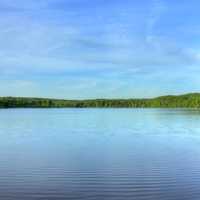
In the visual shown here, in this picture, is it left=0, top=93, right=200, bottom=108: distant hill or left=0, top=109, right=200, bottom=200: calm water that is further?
left=0, top=93, right=200, bottom=108: distant hill

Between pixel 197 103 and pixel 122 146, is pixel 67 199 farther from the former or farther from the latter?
pixel 197 103

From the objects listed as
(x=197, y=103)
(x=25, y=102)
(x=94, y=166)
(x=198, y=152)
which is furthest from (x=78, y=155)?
(x=25, y=102)

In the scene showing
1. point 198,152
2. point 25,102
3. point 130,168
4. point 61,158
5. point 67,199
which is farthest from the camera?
point 25,102

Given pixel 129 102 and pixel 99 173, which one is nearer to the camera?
pixel 99 173

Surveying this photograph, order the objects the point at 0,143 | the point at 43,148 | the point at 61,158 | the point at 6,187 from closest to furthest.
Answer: the point at 6,187 < the point at 61,158 < the point at 43,148 < the point at 0,143

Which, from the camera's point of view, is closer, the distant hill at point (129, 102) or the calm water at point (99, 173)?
the calm water at point (99, 173)

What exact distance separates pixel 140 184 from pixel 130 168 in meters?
2.98

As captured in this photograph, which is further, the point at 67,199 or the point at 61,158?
the point at 61,158

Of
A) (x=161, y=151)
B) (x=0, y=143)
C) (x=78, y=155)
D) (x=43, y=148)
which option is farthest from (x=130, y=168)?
(x=0, y=143)

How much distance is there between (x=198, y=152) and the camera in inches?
871

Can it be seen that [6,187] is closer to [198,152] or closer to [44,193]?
[44,193]

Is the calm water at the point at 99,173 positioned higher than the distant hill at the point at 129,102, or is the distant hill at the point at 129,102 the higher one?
the distant hill at the point at 129,102

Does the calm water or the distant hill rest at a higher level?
the distant hill

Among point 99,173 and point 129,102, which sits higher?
point 129,102
